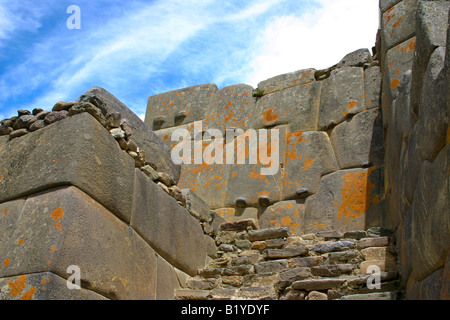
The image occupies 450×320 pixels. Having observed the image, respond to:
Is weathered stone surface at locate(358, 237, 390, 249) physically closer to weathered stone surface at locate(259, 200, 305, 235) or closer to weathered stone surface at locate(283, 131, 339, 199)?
weathered stone surface at locate(259, 200, 305, 235)

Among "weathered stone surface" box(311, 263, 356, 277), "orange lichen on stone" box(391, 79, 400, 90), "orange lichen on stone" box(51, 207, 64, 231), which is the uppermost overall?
"orange lichen on stone" box(391, 79, 400, 90)

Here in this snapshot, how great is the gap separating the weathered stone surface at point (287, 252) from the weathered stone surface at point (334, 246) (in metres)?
0.10

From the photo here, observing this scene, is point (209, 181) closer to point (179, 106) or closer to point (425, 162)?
point (179, 106)

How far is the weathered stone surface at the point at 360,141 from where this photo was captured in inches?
199

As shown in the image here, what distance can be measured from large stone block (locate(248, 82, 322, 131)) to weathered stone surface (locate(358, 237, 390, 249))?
2.13 m

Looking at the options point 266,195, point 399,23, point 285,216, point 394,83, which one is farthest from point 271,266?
point 399,23

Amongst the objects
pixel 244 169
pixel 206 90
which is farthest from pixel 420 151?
pixel 206 90

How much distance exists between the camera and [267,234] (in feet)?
14.3

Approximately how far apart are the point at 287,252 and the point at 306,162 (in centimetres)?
166

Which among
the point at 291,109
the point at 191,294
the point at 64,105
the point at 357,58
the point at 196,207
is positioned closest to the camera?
the point at 64,105

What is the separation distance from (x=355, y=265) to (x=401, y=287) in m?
0.43

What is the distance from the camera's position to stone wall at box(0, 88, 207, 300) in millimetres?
2648

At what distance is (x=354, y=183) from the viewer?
5.00m

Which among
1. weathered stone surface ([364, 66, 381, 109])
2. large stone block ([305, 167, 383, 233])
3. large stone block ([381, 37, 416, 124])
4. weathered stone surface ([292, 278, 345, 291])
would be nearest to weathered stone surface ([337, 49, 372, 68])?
weathered stone surface ([364, 66, 381, 109])
